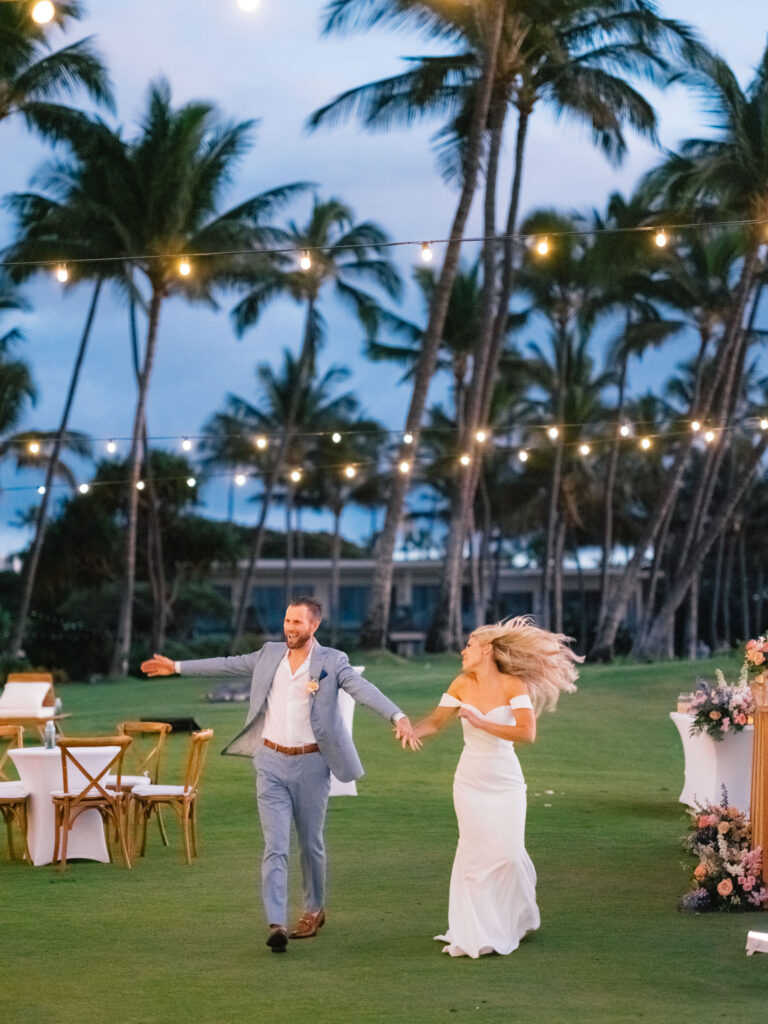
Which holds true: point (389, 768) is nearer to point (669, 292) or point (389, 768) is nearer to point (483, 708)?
point (483, 708)

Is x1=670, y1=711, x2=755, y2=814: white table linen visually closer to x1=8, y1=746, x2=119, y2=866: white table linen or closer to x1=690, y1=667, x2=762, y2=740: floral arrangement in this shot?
x1=690, y1=667, x2=762, y2=740: floral arrangement

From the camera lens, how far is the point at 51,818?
10859 mm

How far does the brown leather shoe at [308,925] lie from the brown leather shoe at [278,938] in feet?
1.22

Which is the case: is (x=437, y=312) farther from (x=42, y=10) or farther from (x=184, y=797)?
(x=184, y=797)

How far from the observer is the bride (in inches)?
297

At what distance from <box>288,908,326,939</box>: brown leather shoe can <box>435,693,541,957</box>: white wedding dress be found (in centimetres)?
67

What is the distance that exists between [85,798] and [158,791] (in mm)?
514

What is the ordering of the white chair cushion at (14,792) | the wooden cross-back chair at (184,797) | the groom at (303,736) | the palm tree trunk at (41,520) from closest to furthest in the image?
the groom at (303,736)
the wooden cross-back chair at (184,797)
the white chair cushion at (14,792)
the palm tree trunk at (41,520)

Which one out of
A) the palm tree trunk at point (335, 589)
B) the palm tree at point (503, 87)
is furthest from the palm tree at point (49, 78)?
the palm tree trunk at point (335, 589)

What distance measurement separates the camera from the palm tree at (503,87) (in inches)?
1242

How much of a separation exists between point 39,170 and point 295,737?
31.0 meters

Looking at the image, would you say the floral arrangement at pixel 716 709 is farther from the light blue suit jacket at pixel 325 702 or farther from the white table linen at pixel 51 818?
the white table linen at pixel 51 818

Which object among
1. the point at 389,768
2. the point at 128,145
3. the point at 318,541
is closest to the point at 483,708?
the point at 389,768

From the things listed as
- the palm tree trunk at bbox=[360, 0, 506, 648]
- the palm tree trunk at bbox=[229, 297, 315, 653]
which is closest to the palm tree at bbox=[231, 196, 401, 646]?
the palm tree trunk at bbox=[229, 297, 315, 653]
